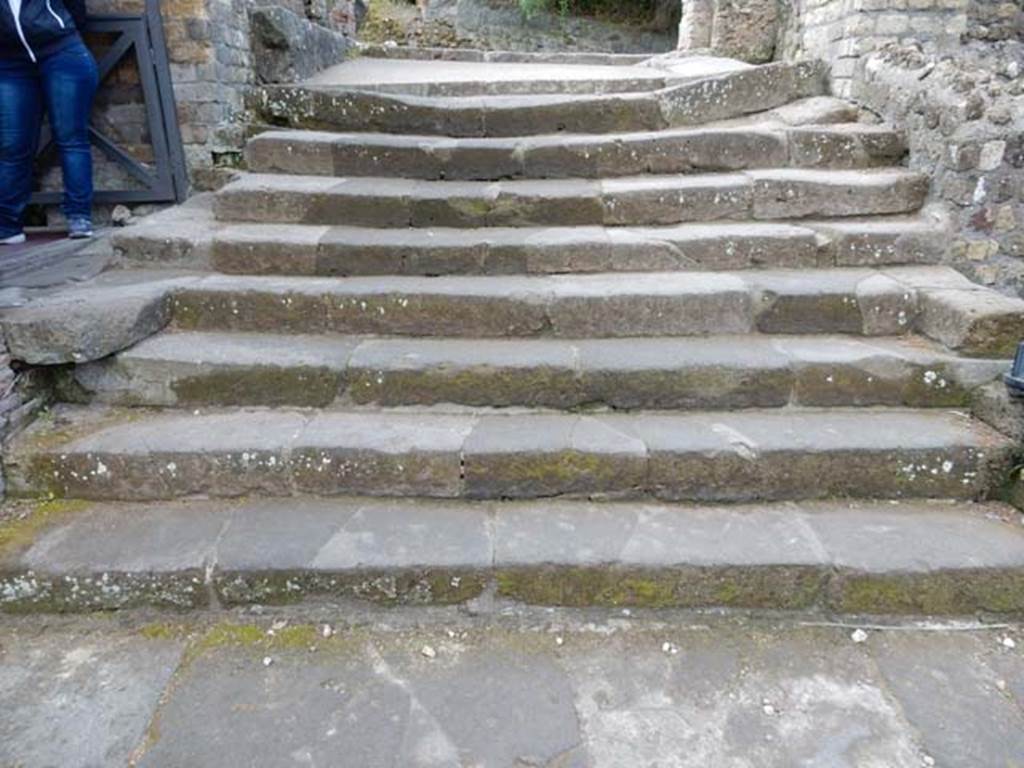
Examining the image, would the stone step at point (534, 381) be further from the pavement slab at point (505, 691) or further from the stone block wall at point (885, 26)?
the stone block wall at point (885, 26)

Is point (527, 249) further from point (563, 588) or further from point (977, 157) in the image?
point (977, 157)

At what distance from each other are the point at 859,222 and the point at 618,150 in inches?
52.4

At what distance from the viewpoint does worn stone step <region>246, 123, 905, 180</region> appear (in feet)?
12.0

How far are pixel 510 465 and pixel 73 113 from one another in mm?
3308

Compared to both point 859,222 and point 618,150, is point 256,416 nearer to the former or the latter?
point 618,150

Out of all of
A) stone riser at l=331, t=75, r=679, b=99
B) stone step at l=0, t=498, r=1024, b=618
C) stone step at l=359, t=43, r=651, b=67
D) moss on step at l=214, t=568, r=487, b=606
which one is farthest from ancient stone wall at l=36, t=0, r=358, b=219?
moss on step at l=214, t=568, r=487, b=606

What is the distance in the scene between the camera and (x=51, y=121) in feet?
11.9

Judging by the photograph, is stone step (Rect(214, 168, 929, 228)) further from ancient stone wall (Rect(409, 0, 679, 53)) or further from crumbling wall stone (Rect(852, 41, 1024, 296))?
ancient stone wall (Rect(409, 0, 679, 53))

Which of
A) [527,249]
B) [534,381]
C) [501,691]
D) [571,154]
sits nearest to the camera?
[501,691]

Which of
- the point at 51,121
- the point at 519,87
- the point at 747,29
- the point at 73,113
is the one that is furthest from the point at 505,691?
the point at 747,29

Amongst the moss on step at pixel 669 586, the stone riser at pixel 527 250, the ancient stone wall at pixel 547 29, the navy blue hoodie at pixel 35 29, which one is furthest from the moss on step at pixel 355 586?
the ancient stone wall at pixel 547 29

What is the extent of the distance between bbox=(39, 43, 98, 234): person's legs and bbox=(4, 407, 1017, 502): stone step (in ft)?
6.51

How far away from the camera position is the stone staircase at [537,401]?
1.98m

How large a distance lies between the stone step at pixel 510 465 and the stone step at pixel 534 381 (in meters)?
0.25
